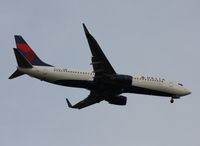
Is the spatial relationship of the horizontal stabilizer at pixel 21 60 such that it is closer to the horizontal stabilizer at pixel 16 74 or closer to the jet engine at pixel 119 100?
the horizontal stabilizer at pixel 16 74

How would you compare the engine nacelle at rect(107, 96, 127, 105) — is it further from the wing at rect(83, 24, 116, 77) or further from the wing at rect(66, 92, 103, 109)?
the wing at rect(83, 24, 116, 77)

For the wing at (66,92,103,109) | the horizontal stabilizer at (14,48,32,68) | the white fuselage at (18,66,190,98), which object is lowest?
the wing at (66,92,103,109)

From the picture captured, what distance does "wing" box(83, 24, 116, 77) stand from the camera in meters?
94.4

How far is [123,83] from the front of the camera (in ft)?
330

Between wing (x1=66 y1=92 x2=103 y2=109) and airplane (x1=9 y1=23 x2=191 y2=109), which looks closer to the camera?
airplane (x1=9 y1=23 x2=191 y2=109)

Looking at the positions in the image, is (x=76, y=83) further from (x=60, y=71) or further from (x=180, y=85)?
(x=180, y=85)

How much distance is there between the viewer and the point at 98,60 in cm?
9762

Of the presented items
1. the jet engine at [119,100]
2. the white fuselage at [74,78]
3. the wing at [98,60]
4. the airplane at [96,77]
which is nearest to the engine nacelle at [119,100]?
the jet engine at [119,100]

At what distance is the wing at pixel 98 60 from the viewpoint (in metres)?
94.4

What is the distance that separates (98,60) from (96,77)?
3.29m

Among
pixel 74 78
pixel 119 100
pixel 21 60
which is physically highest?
pixel 21 60

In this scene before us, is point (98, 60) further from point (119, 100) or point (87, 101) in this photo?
point (87, 101)

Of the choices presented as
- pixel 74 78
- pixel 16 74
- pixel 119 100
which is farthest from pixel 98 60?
pixel 119 100

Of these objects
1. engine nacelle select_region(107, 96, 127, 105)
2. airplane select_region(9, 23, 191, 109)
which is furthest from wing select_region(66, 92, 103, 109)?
engine nacelle select_region(107, 96, 127, 105)
